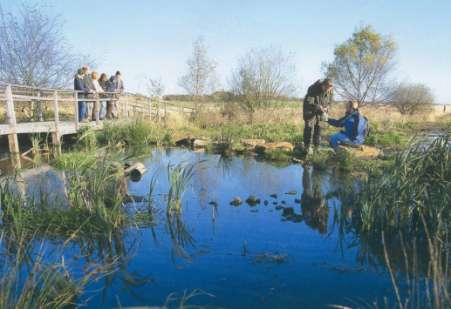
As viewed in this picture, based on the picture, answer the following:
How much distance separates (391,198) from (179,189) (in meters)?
2.47

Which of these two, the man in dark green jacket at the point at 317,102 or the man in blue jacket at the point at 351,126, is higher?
the man in dark green jacket at the point at 317,102

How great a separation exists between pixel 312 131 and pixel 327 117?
0.55 m

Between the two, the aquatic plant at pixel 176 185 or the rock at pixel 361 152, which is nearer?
the aquatic plant at pixel 176 185

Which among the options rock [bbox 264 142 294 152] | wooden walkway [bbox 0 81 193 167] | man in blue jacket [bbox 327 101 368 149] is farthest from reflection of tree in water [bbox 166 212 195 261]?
rock [bbox 264 142 294 152]

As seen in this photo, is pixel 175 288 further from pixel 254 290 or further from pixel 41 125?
pixel 41 125

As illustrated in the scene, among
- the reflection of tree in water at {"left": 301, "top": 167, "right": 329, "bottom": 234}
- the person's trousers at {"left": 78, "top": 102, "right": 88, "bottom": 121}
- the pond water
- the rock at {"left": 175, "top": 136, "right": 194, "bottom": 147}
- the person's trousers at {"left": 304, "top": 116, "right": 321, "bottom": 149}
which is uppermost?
the person's trousers at {"left": 78, "top": 102, "right": 88, "bottom": 121}

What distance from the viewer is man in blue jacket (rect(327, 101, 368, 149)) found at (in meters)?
8.80

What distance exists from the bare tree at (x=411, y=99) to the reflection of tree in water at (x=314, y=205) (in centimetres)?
2526

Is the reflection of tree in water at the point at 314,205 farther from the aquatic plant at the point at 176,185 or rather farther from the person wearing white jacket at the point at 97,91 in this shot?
the person wearing white jacket at the point at 97,91

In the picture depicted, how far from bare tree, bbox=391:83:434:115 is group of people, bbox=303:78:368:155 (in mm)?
22535

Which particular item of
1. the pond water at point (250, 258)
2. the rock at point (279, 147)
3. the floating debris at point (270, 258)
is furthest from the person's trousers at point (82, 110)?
the floating debris at point (270, 258)

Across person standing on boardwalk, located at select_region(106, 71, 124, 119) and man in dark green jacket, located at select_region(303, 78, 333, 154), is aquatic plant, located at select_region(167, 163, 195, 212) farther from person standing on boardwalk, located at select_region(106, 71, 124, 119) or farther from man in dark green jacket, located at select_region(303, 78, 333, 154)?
person standing on boardwalk, located at select_region(106, 71, 124, 119)

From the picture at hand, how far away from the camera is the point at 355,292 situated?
10.0 feet

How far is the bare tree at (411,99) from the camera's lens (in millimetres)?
29125
